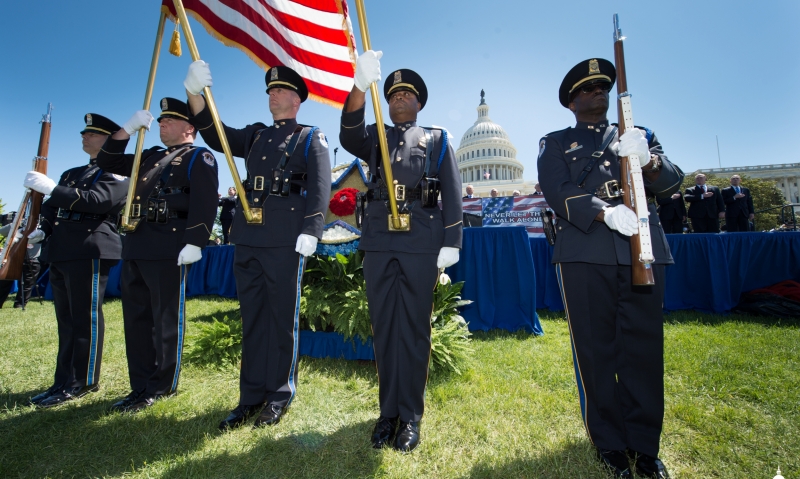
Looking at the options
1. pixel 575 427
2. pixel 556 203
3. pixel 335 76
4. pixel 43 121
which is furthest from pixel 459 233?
pixel 43 121

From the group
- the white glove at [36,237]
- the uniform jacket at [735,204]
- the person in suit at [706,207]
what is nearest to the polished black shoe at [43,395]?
the white glove at [36,237]

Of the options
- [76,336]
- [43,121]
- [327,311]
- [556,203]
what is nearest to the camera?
[556,203]

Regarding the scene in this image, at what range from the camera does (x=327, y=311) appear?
4250mm

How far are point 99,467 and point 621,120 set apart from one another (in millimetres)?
3709

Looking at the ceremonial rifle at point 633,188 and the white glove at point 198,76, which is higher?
the white glove at point 198,76

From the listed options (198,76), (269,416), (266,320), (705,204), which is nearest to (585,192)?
(266,320)

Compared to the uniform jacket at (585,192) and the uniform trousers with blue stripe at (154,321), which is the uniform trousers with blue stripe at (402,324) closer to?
the uniform jacket at (585,192)

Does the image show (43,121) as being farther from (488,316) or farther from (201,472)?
(488,316)

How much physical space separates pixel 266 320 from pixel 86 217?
210 cm

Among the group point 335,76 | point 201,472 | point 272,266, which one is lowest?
point 201,472

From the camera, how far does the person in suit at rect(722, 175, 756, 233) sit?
38.0ft

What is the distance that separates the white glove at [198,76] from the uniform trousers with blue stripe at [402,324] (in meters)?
1.75

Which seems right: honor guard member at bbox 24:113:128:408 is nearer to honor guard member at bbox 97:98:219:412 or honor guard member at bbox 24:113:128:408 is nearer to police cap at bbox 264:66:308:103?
honor guard member at bbox 97:98:219:412

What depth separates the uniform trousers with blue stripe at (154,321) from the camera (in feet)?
10.8
